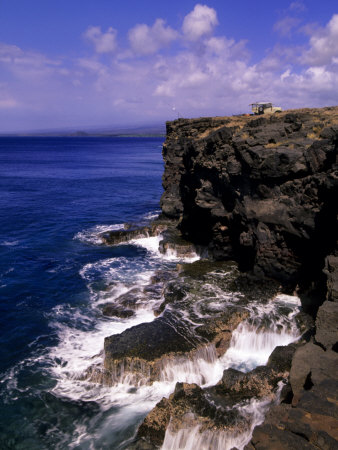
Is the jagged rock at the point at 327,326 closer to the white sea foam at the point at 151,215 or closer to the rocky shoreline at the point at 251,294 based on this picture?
the rocky shoreline at the point at 251,294

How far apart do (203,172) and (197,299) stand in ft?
48.4

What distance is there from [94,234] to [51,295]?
16.5 m

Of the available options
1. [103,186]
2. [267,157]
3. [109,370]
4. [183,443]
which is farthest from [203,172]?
[103,186]

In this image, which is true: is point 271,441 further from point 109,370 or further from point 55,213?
point 55,213

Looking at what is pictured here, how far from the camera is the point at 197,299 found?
23578 millimetres

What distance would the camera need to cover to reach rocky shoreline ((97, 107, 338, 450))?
12.3 m

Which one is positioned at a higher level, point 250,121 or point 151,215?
point 250,121

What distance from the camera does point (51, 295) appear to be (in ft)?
91.5

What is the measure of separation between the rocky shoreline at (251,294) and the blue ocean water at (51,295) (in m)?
2.59

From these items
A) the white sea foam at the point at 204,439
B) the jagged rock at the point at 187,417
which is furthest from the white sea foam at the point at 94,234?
the white sea foam at the point at 204,439

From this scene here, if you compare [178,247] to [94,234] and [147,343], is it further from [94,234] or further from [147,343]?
[147,343]

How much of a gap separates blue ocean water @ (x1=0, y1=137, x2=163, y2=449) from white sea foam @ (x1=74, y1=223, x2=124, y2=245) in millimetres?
139

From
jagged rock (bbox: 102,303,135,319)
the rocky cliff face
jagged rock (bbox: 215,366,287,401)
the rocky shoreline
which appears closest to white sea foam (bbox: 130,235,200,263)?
the rocky shoreline

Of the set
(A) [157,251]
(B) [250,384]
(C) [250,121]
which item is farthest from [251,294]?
(C) [250,121]
